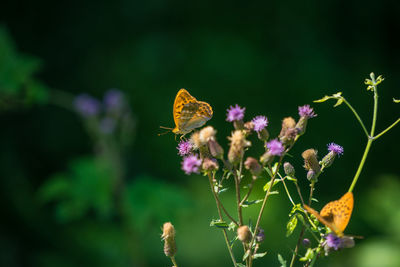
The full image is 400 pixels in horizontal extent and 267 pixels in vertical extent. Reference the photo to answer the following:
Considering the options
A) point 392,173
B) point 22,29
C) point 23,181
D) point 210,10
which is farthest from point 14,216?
point 392,173

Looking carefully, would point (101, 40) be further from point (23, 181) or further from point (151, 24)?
point (23, 181)

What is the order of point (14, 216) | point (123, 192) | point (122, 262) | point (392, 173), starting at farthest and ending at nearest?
point (392, 173), point (14, 216), point (122, 262), point (123, 192)

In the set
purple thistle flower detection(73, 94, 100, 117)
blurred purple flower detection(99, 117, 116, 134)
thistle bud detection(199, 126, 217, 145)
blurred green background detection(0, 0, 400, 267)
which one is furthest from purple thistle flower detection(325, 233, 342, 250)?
blurred green background detection(0, 0, 400, 267)

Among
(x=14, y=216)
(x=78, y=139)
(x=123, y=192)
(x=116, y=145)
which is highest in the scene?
(x=78, y=139)

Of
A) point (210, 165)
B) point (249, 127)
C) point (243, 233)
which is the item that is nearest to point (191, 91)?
point (249, 127)

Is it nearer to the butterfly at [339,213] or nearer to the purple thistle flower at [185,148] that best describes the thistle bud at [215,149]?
the purple thistle flower at [185,148]

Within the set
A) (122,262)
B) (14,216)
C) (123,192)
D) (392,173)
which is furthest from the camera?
(392,173)
